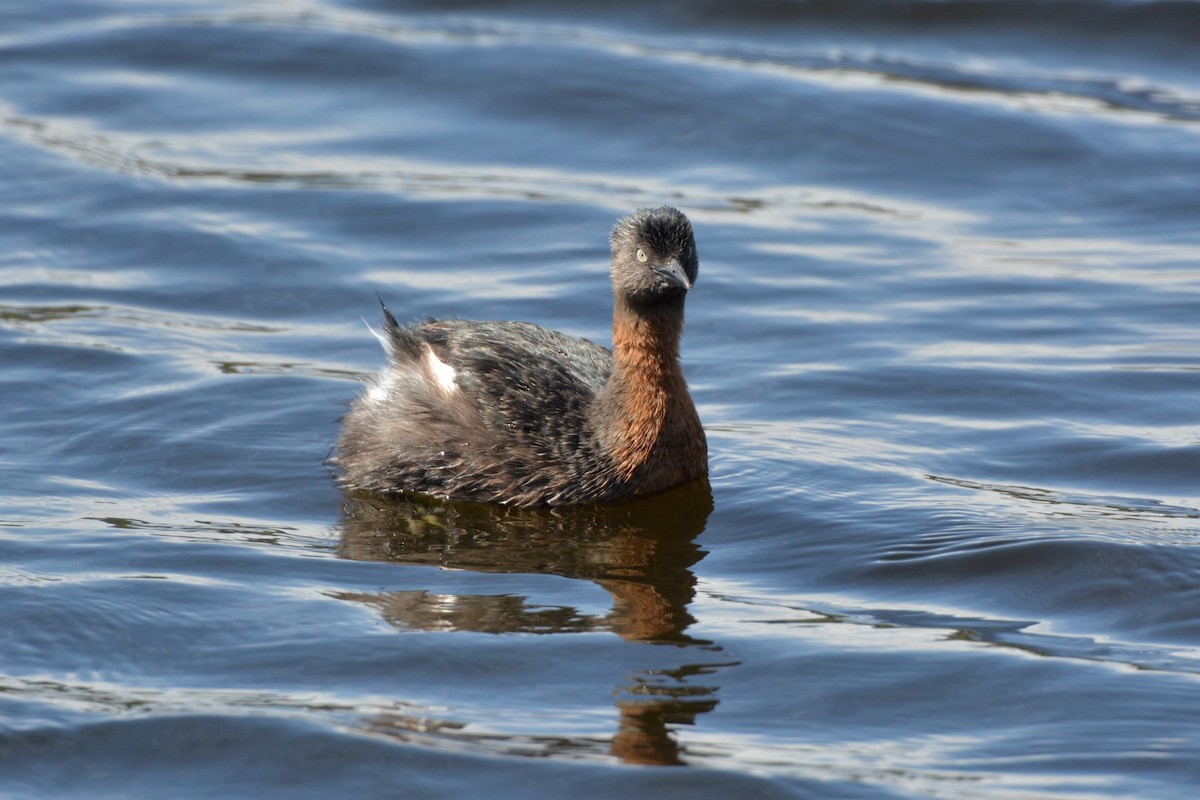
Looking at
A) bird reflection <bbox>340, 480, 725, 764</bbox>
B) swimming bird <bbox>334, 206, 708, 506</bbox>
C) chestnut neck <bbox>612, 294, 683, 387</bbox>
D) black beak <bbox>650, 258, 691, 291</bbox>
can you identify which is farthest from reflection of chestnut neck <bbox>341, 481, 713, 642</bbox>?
black beak <bbox>650, 258, 691, 291</bbox>

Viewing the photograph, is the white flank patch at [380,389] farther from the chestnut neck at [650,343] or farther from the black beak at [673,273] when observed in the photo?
the black beak at [673,273]

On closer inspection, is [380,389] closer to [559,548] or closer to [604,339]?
[559,548]

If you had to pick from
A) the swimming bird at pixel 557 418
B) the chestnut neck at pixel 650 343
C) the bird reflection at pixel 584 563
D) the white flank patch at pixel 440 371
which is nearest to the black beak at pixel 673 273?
the swimming bird at pixel 557 418

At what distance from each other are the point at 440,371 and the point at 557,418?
672mm

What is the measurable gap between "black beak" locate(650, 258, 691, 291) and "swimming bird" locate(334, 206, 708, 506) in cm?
2

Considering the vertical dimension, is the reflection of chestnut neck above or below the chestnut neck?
below

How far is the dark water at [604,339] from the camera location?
20.5 feet

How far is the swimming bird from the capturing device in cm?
855

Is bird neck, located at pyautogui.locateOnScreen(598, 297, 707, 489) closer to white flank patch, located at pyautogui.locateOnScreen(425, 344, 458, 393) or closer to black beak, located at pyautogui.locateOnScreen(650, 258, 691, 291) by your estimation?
black beak, located at pyautogui.locateOnScreen(650, 258, 691, 291)

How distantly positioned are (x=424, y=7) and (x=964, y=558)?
40.1 feet

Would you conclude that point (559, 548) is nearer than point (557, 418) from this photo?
Yes

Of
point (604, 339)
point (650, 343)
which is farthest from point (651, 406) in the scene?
point (604, 339)

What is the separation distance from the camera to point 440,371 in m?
8.88

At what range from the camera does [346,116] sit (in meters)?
15.4
